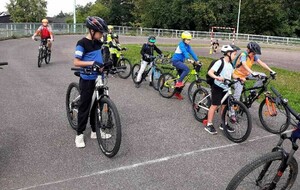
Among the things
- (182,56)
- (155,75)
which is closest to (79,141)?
(182,56)

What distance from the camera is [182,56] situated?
8.35m

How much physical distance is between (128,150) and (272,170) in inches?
92.7

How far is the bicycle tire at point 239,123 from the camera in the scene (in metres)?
5.64

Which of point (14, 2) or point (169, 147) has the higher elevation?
point (14, 2)

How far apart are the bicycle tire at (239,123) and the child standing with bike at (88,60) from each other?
219cm

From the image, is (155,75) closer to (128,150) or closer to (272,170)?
(128,150)

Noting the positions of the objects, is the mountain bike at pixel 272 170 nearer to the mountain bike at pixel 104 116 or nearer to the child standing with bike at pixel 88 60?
the mountain bike at pixel 104 116

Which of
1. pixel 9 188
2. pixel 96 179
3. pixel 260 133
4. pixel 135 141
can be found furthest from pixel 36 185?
pixel 260 133

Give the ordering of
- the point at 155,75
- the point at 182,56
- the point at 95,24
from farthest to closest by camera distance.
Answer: the point at 155,75
the point at 182,56
the point at 95,24

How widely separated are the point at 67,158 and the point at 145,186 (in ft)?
4.61

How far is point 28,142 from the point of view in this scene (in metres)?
5.47

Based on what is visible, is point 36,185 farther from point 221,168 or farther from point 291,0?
point 291,0

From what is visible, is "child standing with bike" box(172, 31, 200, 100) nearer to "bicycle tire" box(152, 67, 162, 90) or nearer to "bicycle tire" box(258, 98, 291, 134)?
"bicycle tire" box(152, 67, 162, 90)

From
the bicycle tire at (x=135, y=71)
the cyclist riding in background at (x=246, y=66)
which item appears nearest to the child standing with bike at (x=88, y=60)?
the cyclist riding in background at (x=246, y=66)
